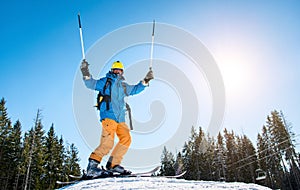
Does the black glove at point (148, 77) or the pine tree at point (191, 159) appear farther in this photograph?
the pine tree at point (191, 159)

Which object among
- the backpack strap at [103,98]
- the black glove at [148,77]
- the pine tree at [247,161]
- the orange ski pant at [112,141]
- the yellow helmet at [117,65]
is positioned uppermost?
the pine tree at [247,161]

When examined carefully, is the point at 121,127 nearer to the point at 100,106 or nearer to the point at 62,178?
the point at 100,106

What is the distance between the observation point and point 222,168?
4591 centimetres

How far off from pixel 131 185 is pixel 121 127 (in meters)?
2.36

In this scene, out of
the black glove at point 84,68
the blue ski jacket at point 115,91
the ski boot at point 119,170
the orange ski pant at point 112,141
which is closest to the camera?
the orange ski pant at point 112,141

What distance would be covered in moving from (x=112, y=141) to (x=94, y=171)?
81cm

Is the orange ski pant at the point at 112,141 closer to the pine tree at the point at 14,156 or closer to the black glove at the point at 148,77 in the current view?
the black glove at the point at 148,77

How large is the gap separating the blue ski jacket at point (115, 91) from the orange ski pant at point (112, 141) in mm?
178

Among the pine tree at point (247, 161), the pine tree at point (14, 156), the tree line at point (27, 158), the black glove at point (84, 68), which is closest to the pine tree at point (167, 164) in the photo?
the pine tree at point (247, 161)

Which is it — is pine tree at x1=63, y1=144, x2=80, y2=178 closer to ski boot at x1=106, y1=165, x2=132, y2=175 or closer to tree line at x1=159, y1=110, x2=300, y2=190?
tree line at x1=159, y1=110, x2=300, y2=190

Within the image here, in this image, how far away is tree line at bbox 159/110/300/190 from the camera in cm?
3922

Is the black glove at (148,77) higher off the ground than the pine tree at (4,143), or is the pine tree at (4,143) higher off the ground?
the pine tree at (4,143)

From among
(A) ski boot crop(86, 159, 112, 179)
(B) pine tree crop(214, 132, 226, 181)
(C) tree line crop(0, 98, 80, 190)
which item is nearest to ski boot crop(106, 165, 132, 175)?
(A) ski boot crop(86, 159, 112, 179)

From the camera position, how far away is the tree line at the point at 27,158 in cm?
3328
